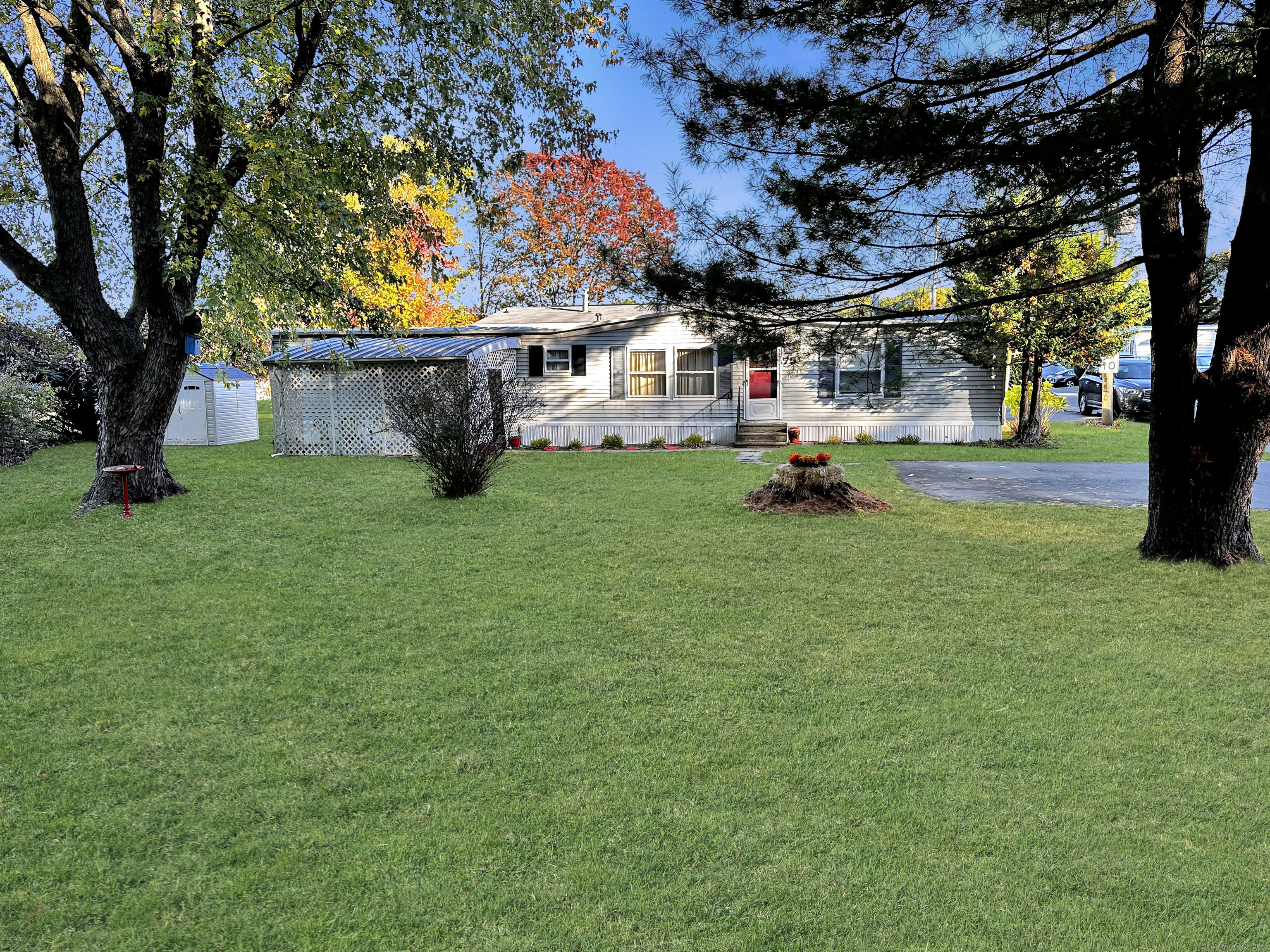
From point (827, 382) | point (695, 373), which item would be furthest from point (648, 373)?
point (827, 382)

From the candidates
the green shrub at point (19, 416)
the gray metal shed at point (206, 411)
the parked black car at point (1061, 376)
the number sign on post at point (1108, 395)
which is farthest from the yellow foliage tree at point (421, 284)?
the parked black car at point (1061, 376)

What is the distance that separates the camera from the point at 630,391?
1883cm

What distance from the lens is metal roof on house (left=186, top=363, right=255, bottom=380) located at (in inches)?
764

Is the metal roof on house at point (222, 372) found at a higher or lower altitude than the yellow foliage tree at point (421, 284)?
lower

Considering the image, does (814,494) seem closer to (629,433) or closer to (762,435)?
(762,435)

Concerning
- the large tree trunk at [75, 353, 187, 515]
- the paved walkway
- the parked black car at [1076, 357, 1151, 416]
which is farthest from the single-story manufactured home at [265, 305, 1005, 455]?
the large tree trunk at [75, 353, 187, 515]

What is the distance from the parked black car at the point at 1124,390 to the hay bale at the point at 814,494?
1527cm

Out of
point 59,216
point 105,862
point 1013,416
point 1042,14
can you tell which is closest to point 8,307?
point 59,216

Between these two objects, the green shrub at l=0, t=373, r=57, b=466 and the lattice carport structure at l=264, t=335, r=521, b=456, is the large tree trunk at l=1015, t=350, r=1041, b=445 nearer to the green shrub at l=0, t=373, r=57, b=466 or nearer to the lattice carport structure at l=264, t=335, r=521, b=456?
the lattice carport structure at l=264, t=335, r=521, b=456

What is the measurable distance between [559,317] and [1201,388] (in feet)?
51.7

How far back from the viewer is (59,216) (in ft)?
30.7

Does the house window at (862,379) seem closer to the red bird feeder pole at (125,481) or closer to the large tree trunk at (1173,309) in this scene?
the large tree trunk at (1173,309)

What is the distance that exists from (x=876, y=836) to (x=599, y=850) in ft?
2.95

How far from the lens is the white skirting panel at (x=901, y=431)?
18172 mm
